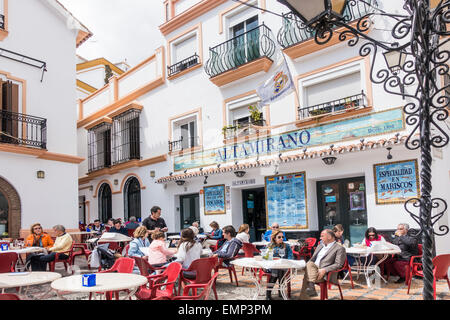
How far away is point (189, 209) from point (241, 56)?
6141 millimetres

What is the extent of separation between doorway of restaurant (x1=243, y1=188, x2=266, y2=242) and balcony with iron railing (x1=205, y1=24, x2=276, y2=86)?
402 centimetres

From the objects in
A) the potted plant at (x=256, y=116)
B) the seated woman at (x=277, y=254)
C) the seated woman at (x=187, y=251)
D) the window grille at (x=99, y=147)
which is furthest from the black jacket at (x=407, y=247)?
the window grille at (x=99, y=147)

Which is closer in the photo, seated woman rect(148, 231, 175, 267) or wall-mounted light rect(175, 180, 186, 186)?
seated woman rect(148, 231, 175, 267)

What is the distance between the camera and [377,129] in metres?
10.0

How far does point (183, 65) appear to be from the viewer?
51.3 feet

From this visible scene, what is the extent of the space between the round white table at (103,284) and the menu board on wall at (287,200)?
716cm

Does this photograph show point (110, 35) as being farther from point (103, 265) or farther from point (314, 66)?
point (314, 66)

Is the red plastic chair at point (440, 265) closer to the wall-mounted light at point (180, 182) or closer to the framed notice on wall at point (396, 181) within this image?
the framed notice on wall at point (396, 181)

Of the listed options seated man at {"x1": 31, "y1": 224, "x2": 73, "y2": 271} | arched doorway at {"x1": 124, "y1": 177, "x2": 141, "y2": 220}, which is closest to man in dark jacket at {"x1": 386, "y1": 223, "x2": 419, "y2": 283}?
seated man at {"x1": 31, "y1": 224, "x2": 73, "y2": 271}

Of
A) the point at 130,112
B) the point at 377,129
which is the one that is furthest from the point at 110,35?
the point at 130,112

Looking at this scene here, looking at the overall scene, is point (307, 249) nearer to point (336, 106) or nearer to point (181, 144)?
point (336, 106)

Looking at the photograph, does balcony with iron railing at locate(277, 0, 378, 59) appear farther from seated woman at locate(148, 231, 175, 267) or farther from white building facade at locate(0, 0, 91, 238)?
white building facade at locate(0, 0, 91, 238)

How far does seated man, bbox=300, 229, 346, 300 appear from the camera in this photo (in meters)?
5.89

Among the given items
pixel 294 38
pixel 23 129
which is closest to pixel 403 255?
pixel 294 38
